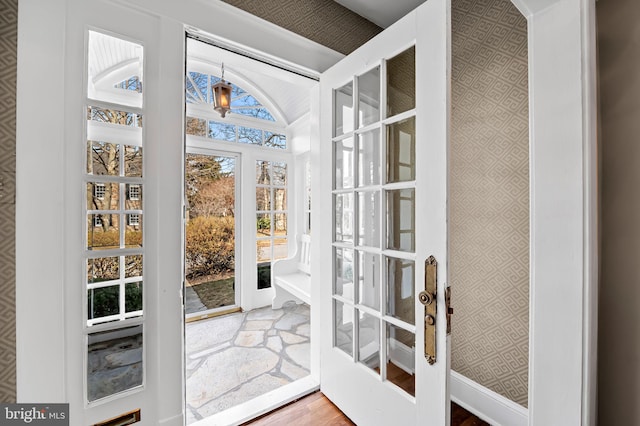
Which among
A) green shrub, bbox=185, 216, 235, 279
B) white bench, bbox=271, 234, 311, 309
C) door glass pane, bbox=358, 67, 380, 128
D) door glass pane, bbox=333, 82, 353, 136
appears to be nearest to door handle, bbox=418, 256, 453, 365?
door glass pane, bbox=358, 67, 380, 128

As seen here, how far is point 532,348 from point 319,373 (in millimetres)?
1217

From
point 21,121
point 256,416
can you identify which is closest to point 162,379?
point 256,416

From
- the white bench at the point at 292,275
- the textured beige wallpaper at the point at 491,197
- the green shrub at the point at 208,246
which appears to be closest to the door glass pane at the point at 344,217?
the textured beige wallpaper at the point at 491,197

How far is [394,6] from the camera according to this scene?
177 cm

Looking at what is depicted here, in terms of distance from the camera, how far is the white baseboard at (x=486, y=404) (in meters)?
1.44

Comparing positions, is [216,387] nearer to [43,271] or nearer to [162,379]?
[162,379]

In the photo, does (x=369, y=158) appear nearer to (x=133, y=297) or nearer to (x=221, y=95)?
(x=133, y=297)

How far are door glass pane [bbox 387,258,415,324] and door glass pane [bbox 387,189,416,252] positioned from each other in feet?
0.26

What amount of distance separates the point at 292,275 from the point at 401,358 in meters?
2.21

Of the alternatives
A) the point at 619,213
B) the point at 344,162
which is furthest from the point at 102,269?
the point at 619,213

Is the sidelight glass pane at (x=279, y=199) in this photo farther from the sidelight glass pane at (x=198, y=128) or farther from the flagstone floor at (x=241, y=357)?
the flagstone floor at (x=241, y=357)

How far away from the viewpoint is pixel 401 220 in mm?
1260

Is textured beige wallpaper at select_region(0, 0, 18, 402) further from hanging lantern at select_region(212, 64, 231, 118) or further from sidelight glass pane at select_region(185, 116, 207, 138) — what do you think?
sidelight glass pane at select_region(185, 116, 207, 138)

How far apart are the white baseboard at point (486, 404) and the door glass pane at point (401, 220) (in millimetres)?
1112
